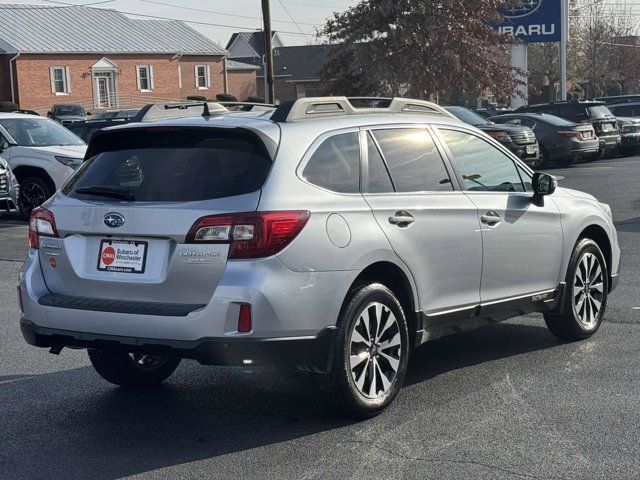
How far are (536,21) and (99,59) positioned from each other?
33.1 meters

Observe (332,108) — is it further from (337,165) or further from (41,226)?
(41,226)

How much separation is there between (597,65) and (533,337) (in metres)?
68.5

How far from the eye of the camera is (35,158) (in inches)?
716

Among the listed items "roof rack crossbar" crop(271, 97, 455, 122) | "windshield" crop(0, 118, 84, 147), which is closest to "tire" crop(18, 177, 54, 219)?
"windshield" crop(0, 118, 84, 147)

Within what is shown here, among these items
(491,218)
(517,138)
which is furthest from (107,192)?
(517,138)

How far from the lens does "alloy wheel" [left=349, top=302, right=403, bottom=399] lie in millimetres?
6016

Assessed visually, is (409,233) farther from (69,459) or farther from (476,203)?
(69,459)

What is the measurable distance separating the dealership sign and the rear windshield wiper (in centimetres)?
3495

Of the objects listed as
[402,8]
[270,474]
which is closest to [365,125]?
[270,474]

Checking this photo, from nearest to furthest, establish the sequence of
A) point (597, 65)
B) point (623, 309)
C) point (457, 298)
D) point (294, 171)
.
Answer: point (294, 171)
point (457, 298)
point (623, 309)
point (597, 65)

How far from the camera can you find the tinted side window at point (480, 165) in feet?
23.2

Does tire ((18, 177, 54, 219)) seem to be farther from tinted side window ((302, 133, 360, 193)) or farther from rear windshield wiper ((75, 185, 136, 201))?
tinted side window ((302, 133, 360, 193))

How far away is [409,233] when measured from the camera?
20.8 ft

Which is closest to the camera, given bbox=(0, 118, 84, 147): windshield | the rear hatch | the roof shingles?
the rear hatch
